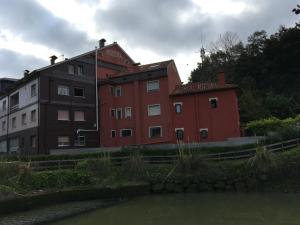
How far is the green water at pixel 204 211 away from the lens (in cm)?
1370

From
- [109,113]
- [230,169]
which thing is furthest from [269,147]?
[109,113]

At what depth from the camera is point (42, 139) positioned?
119 feet

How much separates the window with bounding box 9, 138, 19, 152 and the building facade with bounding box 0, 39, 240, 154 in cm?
11

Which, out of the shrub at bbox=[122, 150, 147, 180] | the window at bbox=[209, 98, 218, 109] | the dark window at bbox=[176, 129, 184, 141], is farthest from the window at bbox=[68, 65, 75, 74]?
the shrub at bbox=[122, 150, 147, 180]

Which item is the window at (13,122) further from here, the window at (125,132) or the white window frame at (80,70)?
the window at (125,132)

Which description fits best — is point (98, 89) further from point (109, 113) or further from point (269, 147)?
point (269, 147)

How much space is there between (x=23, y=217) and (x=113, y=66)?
3076 centimetres

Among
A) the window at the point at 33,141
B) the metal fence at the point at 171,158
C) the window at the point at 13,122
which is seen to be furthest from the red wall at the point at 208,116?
the window at the point at 13,122

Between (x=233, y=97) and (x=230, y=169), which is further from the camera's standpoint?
(x=233, y=97)

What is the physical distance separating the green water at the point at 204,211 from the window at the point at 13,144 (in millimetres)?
24376

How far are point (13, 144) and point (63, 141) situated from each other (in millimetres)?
8370

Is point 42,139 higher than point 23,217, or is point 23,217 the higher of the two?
point 42,139

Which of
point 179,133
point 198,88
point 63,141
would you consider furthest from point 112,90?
point 198,88

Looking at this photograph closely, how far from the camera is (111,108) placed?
135ft
